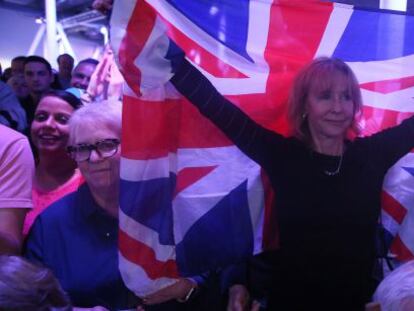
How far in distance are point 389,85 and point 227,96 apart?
634 mm

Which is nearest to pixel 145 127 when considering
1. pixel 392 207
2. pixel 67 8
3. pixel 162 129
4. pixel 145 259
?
pixel 162 129

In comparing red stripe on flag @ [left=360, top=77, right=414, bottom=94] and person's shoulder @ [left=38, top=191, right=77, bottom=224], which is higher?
red stripe on flag @ [left=360, top=77, right=414, bottom=94]

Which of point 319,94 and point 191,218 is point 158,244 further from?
point 319,94

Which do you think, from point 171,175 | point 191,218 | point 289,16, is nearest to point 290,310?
point 191,218

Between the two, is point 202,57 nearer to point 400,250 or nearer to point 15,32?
point 400,250

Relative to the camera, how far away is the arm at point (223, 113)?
1.31 m

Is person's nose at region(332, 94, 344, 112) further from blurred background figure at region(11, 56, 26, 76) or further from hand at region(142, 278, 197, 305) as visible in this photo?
blurred background figure at region(11, 56, 26, 76)

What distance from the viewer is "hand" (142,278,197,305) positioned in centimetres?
140

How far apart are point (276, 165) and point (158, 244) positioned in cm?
43

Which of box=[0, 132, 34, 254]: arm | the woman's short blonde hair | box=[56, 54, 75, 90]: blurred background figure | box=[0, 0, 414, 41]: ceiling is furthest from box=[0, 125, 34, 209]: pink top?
box=[0, 0, 414, 41]: ceiling

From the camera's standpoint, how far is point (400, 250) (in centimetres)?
166

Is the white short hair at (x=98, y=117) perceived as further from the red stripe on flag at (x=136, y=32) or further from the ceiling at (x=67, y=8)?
the ceiling at (x=67, y=8)

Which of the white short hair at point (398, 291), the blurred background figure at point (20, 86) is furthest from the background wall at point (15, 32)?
the white short hair at point (398, 291)

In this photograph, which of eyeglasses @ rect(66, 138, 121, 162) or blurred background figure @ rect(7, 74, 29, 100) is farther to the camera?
blurred background figure @ rect(7, 74, 29, 100)
